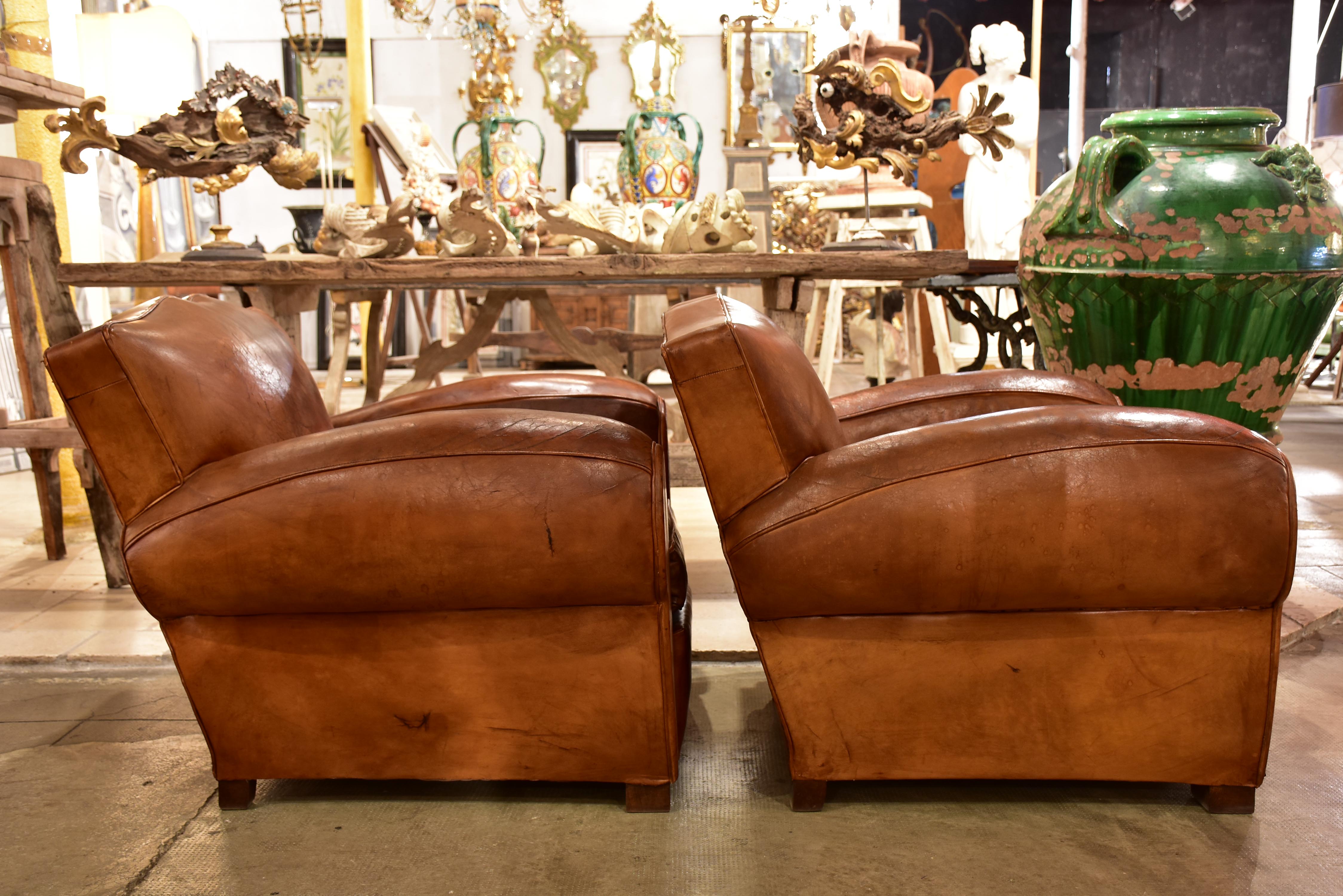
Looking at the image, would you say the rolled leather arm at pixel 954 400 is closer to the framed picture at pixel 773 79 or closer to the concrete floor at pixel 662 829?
the concrete floor at pixel 662 829

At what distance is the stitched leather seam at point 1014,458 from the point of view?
130 centimetres

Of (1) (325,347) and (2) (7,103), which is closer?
(2) (7,103)

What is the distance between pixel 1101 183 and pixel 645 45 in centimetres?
480

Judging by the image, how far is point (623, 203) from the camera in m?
3.06

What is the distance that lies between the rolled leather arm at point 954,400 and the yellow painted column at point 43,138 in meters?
2.23

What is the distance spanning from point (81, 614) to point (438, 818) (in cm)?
139

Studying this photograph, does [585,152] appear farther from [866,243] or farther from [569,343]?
[866,243]

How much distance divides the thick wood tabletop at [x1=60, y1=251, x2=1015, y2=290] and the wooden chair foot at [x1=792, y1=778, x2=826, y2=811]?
4.54ft

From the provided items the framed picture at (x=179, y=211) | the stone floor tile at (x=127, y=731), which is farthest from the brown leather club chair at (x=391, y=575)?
the framed picture at (x=179, y=211)

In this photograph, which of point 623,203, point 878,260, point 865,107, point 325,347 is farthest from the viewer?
point 325,347

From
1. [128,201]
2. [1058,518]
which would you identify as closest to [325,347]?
[128,201]

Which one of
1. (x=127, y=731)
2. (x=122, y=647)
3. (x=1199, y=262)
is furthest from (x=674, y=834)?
(x=1199, y=262)

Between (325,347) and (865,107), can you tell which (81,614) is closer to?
(865,107)

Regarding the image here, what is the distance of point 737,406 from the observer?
4.44ft
